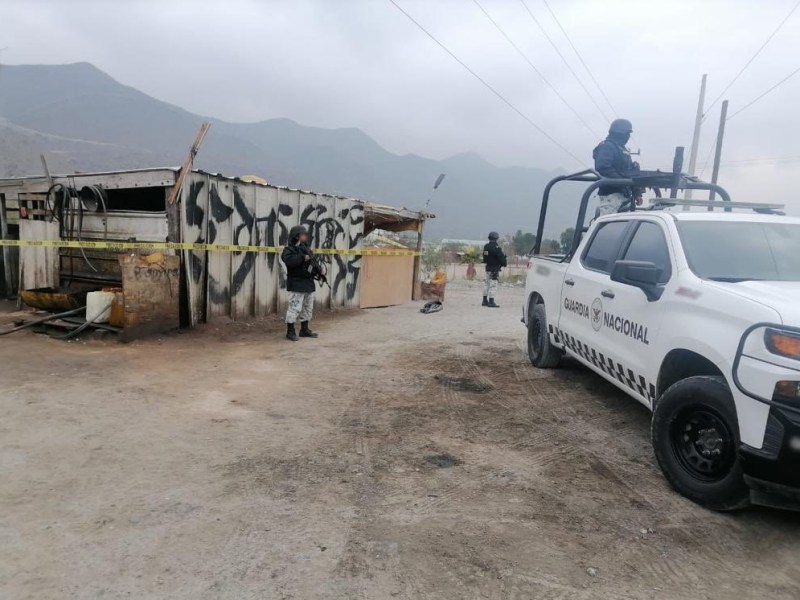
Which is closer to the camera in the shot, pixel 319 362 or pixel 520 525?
pixel 520 525

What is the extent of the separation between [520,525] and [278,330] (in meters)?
6.97

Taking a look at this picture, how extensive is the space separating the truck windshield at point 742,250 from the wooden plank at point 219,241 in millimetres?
7086

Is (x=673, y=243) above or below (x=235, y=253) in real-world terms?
above

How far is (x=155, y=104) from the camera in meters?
139

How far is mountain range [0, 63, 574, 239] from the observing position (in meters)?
77.2

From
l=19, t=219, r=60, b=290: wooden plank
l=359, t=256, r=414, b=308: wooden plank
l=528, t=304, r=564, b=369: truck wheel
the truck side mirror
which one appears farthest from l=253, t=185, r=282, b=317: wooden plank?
the truck side mirror

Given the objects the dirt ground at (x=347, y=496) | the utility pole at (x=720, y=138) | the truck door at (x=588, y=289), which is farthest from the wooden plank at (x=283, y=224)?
the utility pole at (x=720, y=138)

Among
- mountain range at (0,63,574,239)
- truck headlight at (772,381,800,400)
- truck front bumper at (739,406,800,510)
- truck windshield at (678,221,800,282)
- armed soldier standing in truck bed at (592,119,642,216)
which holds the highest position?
mountain range at (0,63,574,239)

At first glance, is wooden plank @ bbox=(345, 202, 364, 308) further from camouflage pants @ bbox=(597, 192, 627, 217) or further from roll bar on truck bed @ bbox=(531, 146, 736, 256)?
camouflage pants @ bbox=(597, 192, 627, 217)

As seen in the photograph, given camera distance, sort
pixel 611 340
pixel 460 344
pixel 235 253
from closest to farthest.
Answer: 1. pixel 611 340
2. pixel 460 344
3. pixel 235 253

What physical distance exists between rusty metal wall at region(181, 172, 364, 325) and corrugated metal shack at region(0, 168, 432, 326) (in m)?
0.02

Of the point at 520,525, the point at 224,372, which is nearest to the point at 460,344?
the point at 224,372

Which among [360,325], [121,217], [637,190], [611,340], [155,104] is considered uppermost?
[155,104]

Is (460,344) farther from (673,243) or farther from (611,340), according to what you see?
(673,243)
